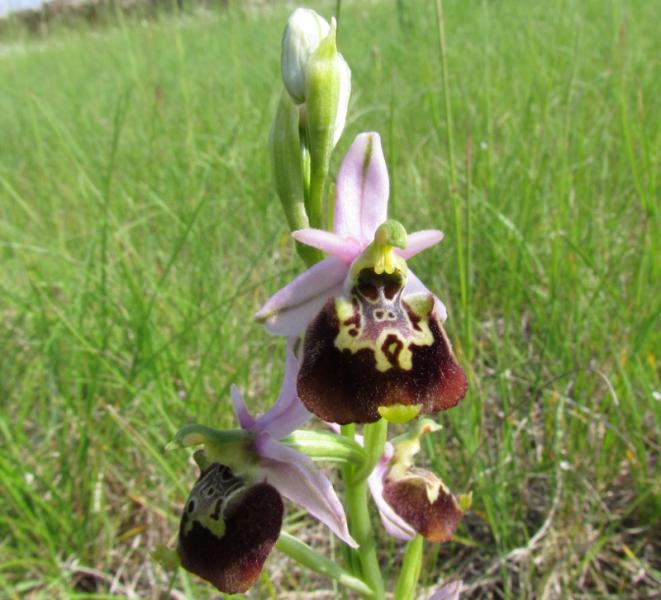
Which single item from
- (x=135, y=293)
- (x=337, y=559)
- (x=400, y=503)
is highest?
(x=135, y=293)

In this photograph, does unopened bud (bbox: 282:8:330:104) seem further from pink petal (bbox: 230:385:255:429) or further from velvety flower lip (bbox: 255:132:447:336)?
pink petal (bbox: 230:385:255:429)

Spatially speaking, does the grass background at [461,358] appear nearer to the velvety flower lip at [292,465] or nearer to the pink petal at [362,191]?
the velvety flower lip at [292,465]

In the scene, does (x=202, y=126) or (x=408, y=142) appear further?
(x=202, y=126)

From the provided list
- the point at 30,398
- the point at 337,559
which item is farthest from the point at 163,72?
the point at 337,559

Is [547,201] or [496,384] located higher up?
[547,201]

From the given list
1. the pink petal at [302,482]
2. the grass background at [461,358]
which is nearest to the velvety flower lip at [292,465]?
the pink petal at [302,482]

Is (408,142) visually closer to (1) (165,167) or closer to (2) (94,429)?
(1) (165,167)
